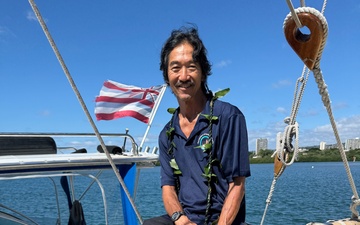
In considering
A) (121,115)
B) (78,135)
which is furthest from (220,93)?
(121,115)

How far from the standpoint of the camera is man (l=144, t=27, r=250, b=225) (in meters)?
2.46

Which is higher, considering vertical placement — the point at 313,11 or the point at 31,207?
the point at 313,11

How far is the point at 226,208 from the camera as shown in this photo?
7.88 feet

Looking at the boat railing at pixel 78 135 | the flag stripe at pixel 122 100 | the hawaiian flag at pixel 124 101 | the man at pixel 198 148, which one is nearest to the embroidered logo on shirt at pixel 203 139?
the man at pixel 198 148

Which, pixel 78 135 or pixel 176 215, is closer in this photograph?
pixel 176 215

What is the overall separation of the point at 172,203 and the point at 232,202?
0.41 meters

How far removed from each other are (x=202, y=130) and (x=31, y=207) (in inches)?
98.0

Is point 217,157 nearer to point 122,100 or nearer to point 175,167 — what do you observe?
point 175,167

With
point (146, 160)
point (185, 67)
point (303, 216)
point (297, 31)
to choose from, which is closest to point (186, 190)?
point (185, 67)

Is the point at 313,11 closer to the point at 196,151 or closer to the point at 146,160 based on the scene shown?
the point at 196,151

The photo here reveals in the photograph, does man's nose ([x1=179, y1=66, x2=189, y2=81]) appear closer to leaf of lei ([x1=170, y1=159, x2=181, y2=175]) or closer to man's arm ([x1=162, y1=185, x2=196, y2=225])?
leaf of lei ([x1=170, y1=159, x2=181, y2=175])

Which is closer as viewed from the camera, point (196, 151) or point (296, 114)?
point (196, 151)

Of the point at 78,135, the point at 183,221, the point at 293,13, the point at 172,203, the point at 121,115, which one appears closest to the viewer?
the point at 293,13

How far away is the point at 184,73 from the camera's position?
101 inches
